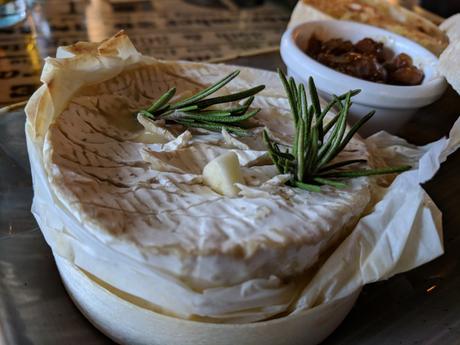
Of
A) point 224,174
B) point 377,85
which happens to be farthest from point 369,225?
point 377,85

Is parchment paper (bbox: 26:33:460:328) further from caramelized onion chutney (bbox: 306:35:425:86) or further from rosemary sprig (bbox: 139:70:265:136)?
caramelized onion chutney (bbox: 306:35:425:86)

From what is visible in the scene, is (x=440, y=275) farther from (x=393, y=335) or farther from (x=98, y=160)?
(x=98, y=160)

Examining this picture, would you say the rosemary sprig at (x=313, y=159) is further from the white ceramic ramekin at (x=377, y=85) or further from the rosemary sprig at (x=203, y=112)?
the white ceramic ramekin at (x=377, y=85)

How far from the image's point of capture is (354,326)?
875 millimetres

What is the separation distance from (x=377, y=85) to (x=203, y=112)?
47 centimetres

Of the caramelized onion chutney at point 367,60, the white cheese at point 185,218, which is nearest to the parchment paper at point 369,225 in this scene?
the white cheese at point 185,218

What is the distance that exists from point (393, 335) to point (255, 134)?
408mm

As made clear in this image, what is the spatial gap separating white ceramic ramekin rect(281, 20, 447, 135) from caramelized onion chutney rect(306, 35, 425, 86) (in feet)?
0.08

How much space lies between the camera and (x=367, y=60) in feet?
4.17

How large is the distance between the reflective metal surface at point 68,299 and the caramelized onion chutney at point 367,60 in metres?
0.37

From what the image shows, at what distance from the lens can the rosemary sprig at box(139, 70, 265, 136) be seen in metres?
0.89

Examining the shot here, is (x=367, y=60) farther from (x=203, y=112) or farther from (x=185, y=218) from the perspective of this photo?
(x=185, y=218)

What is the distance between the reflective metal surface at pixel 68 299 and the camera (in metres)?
0.81

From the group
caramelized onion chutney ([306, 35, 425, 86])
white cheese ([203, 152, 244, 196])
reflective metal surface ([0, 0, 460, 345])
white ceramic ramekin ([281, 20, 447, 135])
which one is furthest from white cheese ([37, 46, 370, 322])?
caramelized onion chutney ([306, 35, 425, 86])
